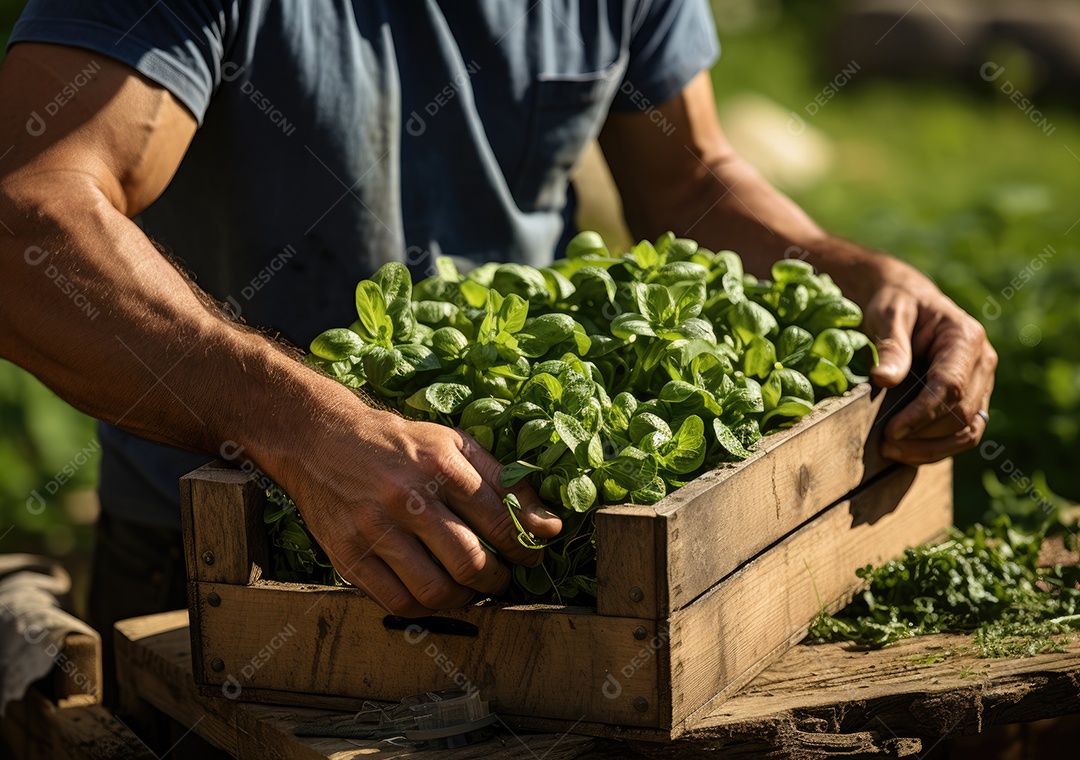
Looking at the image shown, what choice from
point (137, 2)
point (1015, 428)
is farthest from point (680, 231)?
point (137, 2)

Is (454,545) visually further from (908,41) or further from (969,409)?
(908,41)

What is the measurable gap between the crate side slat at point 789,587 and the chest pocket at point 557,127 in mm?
931

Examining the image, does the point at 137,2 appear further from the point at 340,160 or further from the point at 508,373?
the point at 508,373

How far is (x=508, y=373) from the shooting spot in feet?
4.94

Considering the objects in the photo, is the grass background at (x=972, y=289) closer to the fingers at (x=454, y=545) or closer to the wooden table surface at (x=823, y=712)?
the wooden table surface at (x=823, y=712)

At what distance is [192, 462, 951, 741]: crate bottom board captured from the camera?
53.7 inches

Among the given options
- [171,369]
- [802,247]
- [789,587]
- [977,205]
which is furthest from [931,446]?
[977,205]

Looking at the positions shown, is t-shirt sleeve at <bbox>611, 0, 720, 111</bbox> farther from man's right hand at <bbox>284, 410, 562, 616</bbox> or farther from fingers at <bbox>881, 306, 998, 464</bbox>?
man's right hand at <bbox>284, 410, 562, 616</bbox>

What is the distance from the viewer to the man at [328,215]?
141 cm

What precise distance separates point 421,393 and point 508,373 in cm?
12

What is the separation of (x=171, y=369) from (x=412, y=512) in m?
0.40

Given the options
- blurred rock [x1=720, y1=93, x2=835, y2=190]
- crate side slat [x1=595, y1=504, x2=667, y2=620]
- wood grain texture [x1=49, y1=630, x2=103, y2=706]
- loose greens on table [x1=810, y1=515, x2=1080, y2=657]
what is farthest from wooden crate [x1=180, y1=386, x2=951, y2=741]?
blurred rock [x1=720, y1=93, x2=835, y2=190]

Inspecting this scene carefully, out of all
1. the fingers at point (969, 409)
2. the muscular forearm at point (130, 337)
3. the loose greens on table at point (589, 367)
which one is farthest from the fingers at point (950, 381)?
the muscular forearm at point (130, 337)

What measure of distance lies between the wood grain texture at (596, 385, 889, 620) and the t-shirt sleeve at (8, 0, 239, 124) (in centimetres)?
96
